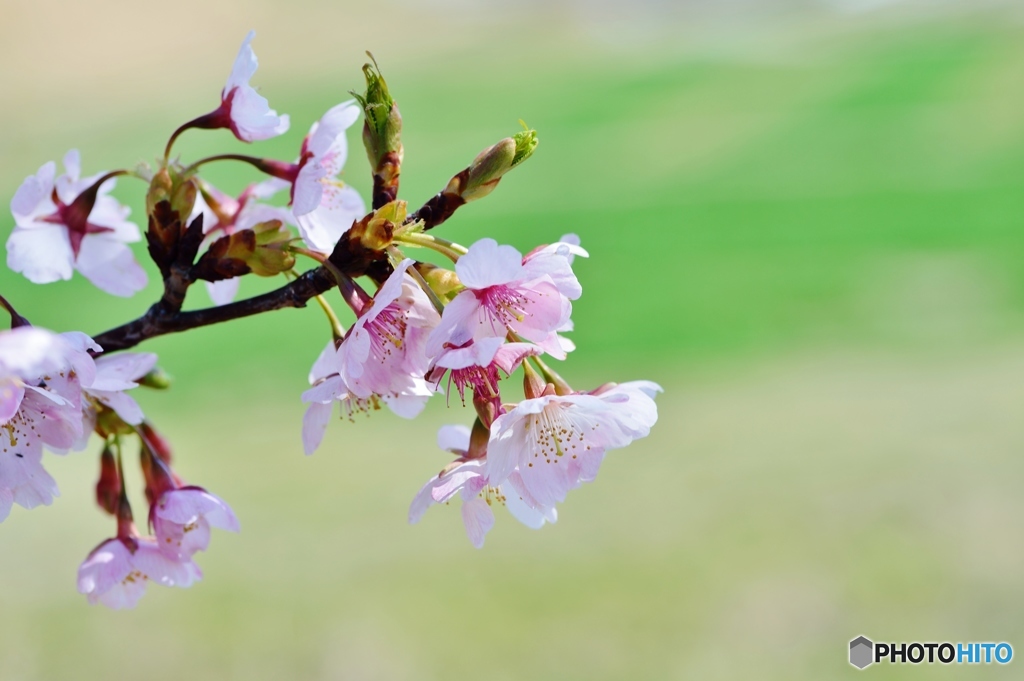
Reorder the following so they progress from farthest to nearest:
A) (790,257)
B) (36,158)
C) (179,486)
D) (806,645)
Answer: (36,158) → (790,257) → (806,645) → (179,486)

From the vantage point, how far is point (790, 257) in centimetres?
672

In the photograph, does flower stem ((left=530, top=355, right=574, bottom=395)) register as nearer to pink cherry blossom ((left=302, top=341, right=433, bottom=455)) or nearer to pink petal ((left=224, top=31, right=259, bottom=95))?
pink cherry blossom ((left=302, top=341, right=433, bottom=455))

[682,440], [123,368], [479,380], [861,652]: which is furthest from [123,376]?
[682,440]

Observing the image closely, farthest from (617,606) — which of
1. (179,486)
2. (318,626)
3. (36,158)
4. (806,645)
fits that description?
(36,158)

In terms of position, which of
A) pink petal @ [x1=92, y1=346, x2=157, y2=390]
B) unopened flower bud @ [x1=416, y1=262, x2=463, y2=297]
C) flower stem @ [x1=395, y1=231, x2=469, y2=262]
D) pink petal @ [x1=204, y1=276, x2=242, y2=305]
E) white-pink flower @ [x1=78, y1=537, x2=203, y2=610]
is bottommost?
white-pink flower @ [x1=78, y1=537, x2=203, y2=610]

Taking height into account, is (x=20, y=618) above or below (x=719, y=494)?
below

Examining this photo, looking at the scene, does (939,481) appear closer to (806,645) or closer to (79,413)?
(806,645)

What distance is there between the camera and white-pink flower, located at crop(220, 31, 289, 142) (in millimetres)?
584

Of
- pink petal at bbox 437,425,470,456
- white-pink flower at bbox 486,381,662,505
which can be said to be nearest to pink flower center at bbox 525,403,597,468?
white-pink flower at bbox 486,381,662,505

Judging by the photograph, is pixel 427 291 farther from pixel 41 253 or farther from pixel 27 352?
pixel 41 253

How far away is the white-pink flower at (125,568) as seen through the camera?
2.18 feet

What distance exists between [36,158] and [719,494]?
7.55 meters

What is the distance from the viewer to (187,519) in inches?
25.1

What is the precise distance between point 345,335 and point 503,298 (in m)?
0.10
